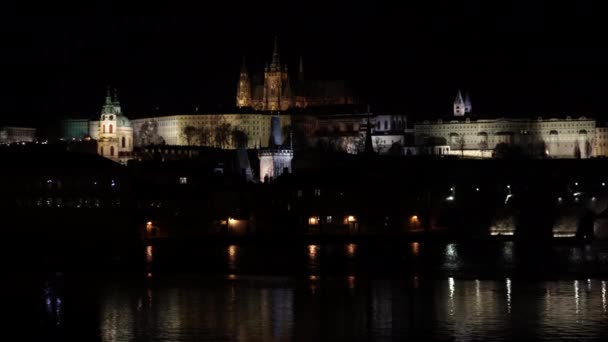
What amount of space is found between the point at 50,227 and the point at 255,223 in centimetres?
1087

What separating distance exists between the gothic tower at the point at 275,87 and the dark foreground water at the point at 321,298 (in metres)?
94.3

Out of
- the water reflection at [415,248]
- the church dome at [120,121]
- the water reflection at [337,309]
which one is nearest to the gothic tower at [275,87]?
the church dome at [120,121]

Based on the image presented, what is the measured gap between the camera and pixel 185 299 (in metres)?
33.6

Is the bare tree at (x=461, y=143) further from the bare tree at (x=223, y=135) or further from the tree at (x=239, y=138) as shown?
the bare tree at (x=223, y=135)

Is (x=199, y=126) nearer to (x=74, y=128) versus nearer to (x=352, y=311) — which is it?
(x=74, y=128)

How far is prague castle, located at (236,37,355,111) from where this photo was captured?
14100cm

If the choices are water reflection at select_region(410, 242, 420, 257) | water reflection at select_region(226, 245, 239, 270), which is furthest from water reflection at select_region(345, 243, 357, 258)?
water reflection at select_region(226, 245, 239, 270)

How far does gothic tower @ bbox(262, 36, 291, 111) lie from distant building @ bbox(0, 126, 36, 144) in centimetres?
2493

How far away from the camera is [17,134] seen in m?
122

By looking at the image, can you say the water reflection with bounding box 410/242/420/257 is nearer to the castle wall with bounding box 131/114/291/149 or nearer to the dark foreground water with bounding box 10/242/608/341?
the dark foreground water with bounding box 10/242/608/341

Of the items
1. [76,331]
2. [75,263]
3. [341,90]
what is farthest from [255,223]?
[341,90]

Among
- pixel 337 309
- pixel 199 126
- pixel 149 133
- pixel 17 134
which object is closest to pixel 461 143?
pixel 199 126

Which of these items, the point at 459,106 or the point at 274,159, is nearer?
the point at 274,159

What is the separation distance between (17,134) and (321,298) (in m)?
91.2
